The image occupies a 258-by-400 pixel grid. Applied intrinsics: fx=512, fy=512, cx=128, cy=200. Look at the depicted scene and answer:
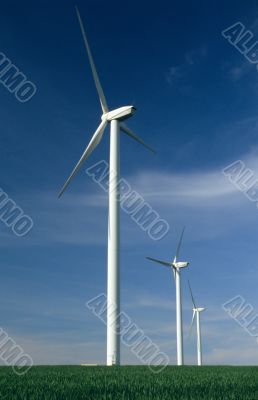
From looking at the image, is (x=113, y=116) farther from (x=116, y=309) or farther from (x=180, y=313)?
(x=180, y=313)

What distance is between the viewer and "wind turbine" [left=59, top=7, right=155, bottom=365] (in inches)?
1479

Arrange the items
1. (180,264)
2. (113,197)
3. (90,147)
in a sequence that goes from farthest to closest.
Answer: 1. (180,264)
2. (90,147)
3. (113,197)

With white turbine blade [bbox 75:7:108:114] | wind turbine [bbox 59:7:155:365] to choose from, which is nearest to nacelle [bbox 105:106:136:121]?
wind turbine [bbox 59:7:155:365]

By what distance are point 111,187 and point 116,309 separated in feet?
32.6

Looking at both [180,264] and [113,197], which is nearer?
[113,197]

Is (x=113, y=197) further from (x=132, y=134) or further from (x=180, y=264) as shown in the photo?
(x=180, y=264)

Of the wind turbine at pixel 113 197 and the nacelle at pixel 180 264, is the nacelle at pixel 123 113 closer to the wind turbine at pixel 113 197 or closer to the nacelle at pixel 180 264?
the wind turbine at pixel 113 197

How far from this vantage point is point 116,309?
38.0 m

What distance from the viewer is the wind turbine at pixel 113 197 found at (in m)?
37.6

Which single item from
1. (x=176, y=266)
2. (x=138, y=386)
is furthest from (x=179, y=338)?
(x=138, y=386)

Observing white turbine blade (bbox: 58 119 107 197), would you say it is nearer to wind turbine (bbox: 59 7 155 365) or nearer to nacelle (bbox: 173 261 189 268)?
wind turbine (bbox: 59 7 155 365)

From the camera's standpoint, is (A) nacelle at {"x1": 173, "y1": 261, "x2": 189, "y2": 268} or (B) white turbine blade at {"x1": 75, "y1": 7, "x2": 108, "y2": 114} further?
(A) nacelle at {"x1": 173, "y1": 261, "x2": 189, "y2": 268}

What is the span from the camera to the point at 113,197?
135 feet

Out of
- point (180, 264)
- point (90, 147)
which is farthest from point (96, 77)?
point (180, 264)
